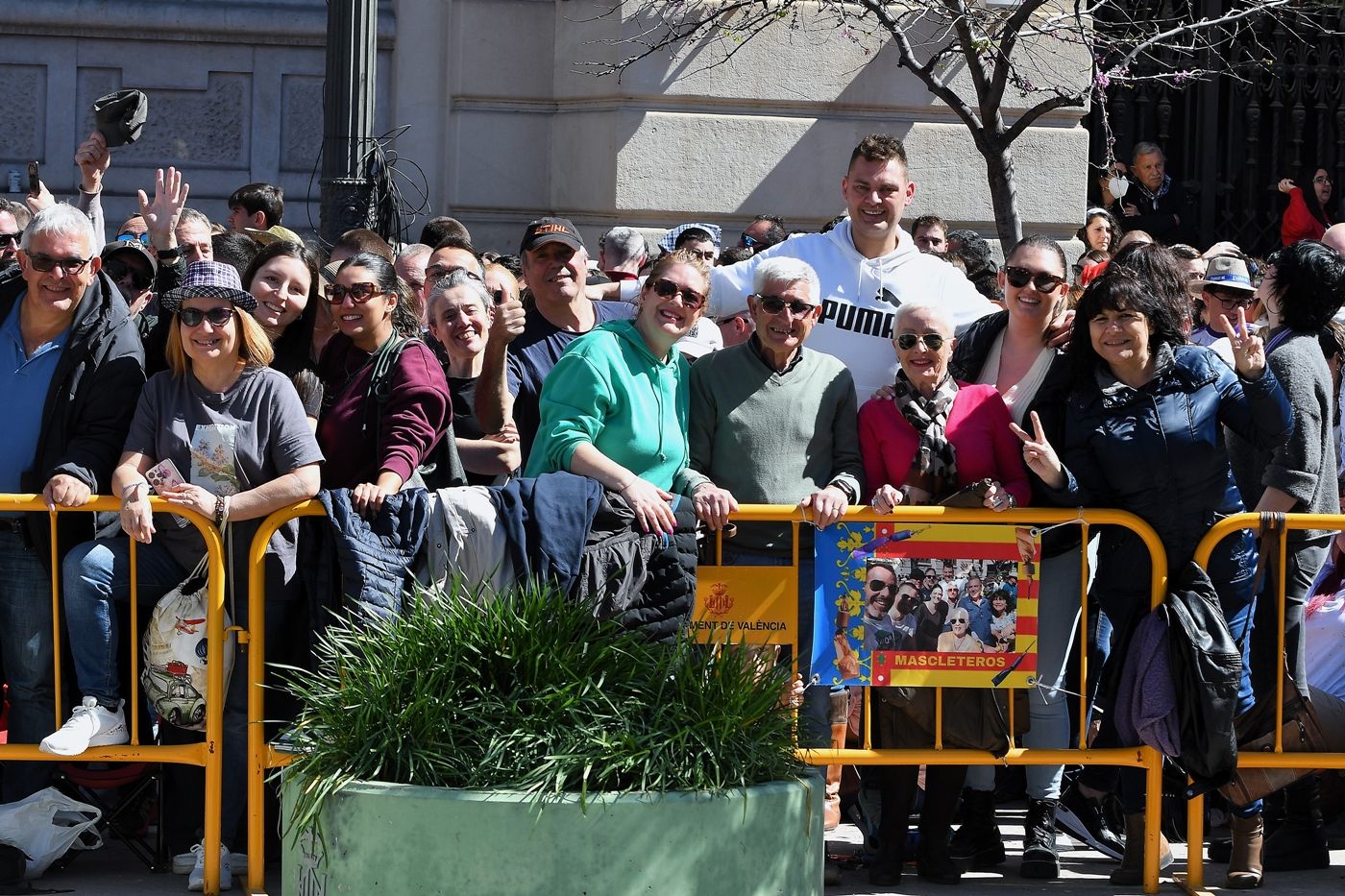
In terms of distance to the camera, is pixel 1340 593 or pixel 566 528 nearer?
pixel 566 528

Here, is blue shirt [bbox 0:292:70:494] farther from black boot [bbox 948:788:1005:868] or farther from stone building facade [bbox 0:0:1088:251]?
stone building facade [bbox 0:0:1088:251]

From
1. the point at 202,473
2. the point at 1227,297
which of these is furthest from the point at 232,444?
the point at 1227,297

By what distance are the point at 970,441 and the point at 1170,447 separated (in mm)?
641

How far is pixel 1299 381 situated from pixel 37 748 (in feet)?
14.7

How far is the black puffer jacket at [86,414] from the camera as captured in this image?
5.94 metres

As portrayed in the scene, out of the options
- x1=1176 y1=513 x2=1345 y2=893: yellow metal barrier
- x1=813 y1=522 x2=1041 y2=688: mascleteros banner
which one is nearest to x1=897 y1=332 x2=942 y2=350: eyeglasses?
x1=813 y1=522 x2=1041 y2=688: mascleteros banner

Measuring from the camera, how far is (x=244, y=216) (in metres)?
9.41

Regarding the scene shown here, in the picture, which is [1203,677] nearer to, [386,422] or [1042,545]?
[1042,545]

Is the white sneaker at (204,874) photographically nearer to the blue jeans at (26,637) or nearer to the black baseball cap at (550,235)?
the blue jeans at (26,637)

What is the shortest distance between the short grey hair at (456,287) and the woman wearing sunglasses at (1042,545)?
172 centimetres

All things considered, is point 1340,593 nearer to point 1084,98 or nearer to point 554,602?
point 554,602

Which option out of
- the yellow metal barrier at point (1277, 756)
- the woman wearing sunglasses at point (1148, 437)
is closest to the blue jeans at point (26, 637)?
the woman wearing sunglasses at point (1148, 437)

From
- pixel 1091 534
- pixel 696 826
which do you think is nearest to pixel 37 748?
pixel 696 826

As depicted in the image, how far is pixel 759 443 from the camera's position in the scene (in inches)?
239
